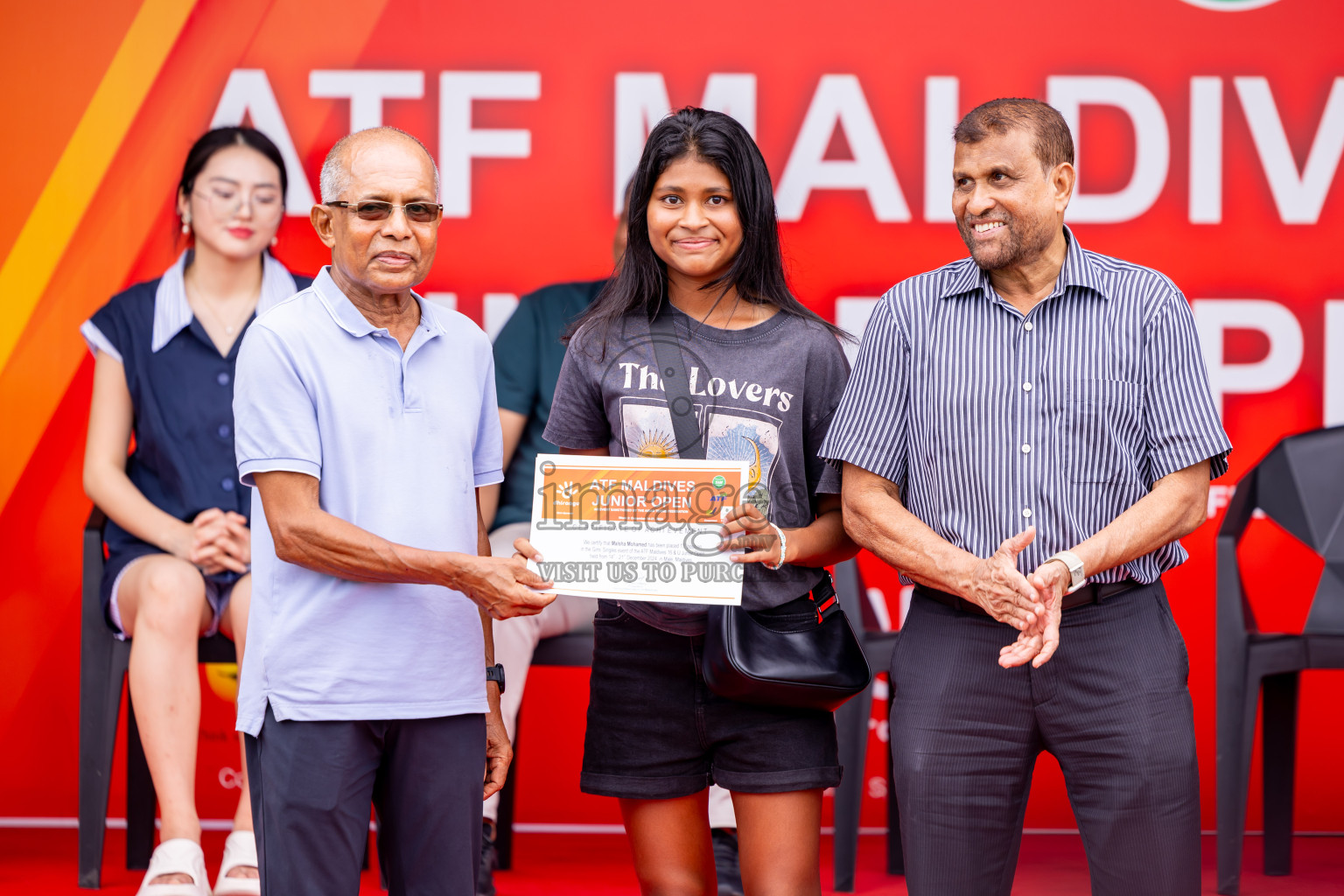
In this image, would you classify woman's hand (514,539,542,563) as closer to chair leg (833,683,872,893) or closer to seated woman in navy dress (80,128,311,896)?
seated woman in navy dress (80,128,311,896)

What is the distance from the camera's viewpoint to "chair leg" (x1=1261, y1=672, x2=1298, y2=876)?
4.01 m

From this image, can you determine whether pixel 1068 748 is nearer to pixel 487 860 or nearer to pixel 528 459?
pixel 487 860

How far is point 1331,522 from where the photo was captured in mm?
4012

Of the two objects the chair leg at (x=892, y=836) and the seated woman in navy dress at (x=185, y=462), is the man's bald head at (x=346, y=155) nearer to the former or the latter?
the seated woman in navy dress at (x=185, y=462)

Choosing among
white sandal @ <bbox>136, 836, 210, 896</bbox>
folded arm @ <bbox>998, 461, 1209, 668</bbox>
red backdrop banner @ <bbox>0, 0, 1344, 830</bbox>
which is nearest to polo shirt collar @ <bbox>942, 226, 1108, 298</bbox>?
folded arm @ <bbox>998, 461, 1209, 668</bbox>

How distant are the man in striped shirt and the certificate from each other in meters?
0.30

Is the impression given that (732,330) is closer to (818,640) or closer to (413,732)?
(818,640)

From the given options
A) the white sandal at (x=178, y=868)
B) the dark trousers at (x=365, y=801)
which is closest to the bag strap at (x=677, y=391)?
the dark trousers at (x=365, y=801)

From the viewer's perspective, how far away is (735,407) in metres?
2.45

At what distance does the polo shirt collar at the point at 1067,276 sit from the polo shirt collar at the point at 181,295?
2.11 meters

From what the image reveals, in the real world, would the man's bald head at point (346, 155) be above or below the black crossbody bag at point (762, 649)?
above

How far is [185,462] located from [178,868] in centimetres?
113

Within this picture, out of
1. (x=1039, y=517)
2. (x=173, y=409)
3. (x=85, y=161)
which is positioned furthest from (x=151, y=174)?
(x=1039, y=517)

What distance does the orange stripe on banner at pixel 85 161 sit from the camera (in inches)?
176
